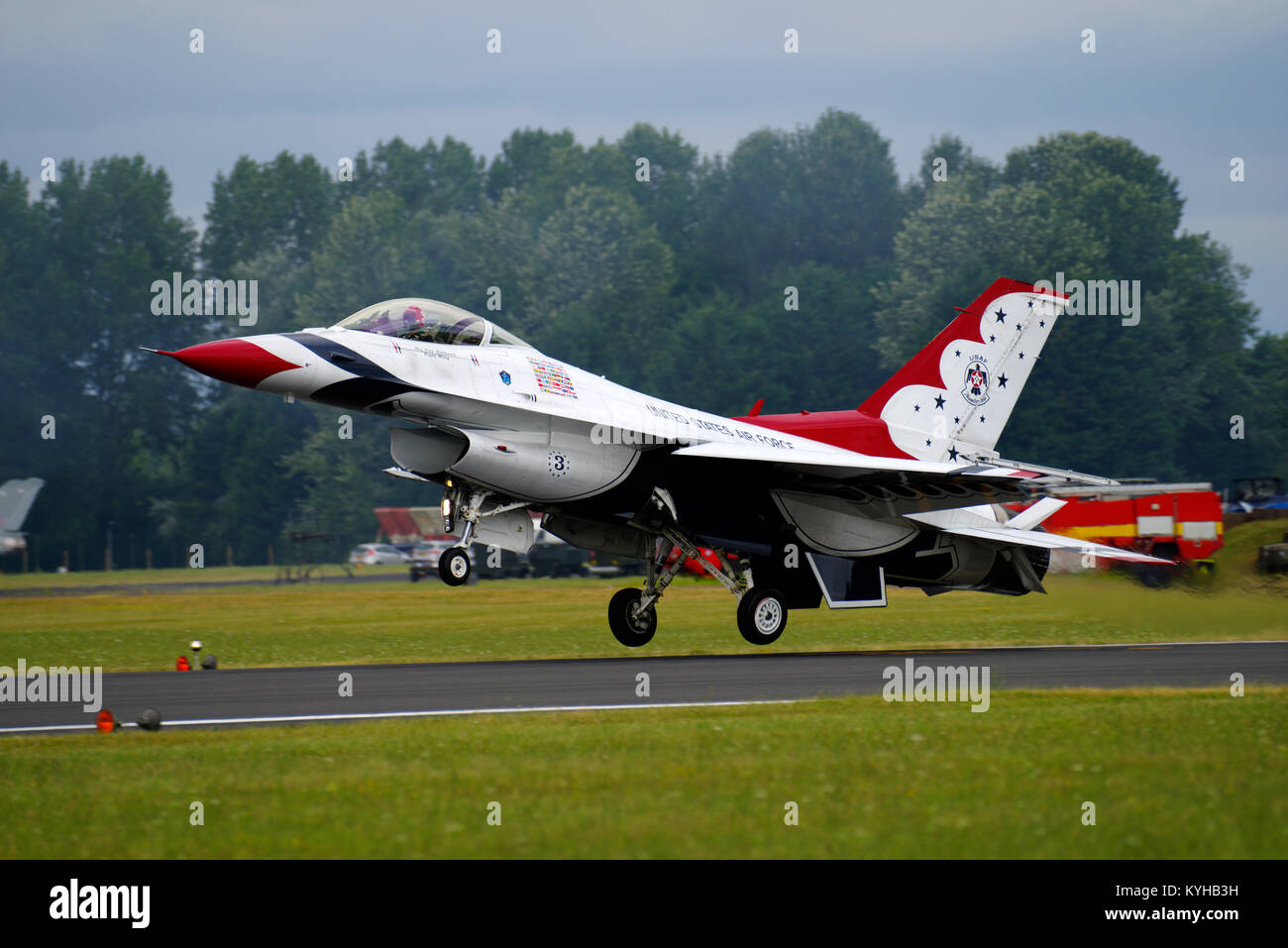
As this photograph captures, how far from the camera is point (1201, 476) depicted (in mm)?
71875

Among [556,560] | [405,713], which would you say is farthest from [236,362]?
[556,560]

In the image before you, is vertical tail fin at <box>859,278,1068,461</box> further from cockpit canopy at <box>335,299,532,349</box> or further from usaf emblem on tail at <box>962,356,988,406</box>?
cockpit canopy at <box>335,299,532,349</box>

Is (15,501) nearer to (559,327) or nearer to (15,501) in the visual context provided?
(15,501)

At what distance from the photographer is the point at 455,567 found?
16.5 meters

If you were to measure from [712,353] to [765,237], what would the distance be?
26528 millimetres

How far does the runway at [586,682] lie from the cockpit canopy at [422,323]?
14.1 ft

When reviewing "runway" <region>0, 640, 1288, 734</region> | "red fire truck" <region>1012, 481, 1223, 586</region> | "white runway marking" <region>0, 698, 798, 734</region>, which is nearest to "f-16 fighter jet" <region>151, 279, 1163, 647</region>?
"runway" <region>0, 640, 1288, 734</region>

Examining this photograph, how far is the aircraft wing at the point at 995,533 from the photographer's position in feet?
68.2

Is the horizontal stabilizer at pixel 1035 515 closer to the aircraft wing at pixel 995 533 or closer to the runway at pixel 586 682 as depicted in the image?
the aircraft wing at pixel 995 533

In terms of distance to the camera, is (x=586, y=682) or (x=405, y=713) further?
(x=586, y=682)

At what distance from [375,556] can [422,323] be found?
58.8m

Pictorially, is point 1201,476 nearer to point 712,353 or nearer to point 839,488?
point 712,353

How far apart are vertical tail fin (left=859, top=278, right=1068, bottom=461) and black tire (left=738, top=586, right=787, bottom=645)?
3484 millimetres
